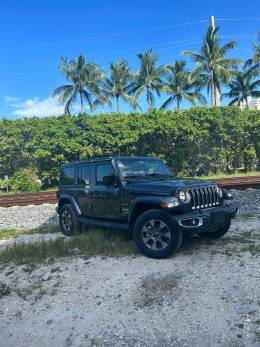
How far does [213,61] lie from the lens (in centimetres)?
4159

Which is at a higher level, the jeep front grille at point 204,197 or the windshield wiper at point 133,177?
the windshield wiper at point 133,177

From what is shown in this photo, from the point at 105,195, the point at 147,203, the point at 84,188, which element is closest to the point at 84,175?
the point at 84,188

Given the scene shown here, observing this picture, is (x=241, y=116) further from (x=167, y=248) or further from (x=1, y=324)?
(x=1, y=324)

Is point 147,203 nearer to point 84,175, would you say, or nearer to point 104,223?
point 104,223

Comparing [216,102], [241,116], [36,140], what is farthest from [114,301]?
[216,102]

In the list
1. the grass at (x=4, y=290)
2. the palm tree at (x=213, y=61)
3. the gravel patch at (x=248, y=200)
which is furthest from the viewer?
the palm tree at (x=213, y=61)

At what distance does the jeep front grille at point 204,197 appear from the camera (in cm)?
636

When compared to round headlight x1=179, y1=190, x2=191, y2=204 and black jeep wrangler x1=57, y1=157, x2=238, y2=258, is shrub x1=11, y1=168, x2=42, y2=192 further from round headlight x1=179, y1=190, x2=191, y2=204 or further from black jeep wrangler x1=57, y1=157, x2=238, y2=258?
round headlight x1=179, y1=190, x2=191, y2=204

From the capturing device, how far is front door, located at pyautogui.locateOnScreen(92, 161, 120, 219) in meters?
7.29

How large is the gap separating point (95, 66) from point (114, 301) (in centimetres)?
4692

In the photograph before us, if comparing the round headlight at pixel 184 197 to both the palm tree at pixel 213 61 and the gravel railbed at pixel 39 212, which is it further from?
the palm tree at pixel 213 61

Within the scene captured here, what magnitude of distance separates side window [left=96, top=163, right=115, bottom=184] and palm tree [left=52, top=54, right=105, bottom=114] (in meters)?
42.0

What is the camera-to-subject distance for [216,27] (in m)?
42.0

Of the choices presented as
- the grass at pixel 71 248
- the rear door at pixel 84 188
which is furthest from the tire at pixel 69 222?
the grass at pixel 71 248
